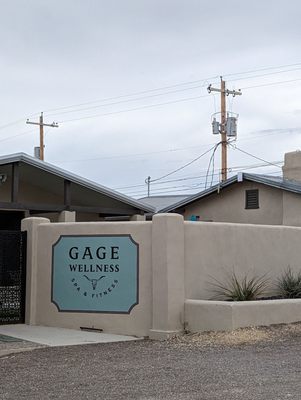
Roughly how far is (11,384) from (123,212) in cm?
1499

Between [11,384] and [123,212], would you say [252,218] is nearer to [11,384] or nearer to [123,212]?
[123,212]

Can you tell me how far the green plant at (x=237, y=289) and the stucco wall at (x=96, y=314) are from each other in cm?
152

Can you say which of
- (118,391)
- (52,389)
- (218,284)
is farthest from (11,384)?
(218,284)

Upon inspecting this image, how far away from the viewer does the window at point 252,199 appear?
2083cm

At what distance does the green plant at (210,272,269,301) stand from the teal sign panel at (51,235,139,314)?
1.76 m

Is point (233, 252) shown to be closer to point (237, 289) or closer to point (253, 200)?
point (237, 289)

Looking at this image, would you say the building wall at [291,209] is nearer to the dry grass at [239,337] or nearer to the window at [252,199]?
the window at [252,199]

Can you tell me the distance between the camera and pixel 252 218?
20.8m

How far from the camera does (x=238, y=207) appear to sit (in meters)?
21.3

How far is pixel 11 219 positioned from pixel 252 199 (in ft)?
29.0

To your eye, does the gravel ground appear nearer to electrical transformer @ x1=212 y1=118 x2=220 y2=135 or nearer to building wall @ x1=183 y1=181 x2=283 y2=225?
building wall @ x1=183 y1=181 x2=283 y2=225

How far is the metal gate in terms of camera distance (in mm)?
13867

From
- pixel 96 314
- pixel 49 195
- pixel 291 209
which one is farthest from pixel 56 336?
pixel 49 195

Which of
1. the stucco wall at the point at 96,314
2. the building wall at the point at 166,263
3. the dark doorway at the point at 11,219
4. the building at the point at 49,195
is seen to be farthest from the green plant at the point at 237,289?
the dark doorway at the point at 11,219
